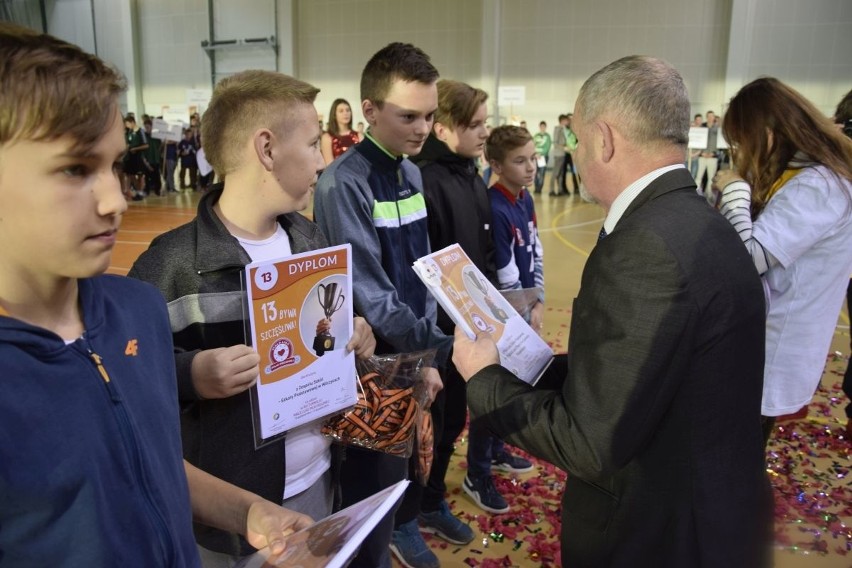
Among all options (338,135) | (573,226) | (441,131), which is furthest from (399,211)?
(573,226)

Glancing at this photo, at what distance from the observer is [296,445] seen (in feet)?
5.48

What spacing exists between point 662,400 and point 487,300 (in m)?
0.64

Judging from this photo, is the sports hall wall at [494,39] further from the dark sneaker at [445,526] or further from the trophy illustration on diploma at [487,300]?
the trophy illustration on diploma at [487,300]

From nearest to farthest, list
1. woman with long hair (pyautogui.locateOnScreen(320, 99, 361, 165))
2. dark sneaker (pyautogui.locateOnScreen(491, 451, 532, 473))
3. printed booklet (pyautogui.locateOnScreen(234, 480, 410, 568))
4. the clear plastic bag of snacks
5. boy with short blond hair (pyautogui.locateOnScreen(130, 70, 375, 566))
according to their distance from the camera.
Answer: printed booklet (pyautogui.locateOnScreen(234, 480, 410, 568)) < boy with short blond hair (pyautogui.locateOnScreen(130, 70, 375, 566)) < the clear plastic bag of snacks < dark sneaker (pyautogui.locateOnScreen(491, 451, 532, 473)) < woman with long hair (pyautogui.locateOnScreen(320, 99, 361, 165))

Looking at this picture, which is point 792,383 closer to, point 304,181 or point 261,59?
point 304,181

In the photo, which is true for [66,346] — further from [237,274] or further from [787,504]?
[787,504]

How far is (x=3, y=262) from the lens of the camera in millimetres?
840

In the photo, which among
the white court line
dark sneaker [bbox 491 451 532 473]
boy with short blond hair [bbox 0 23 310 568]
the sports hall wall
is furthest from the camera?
the sports hall wall

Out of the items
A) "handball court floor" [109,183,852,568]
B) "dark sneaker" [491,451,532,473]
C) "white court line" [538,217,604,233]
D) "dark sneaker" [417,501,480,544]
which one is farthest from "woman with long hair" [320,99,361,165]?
"dark sneaker" [417,501,480,544]

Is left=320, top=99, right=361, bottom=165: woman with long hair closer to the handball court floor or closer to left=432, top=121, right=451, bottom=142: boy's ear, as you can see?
the handball court floor

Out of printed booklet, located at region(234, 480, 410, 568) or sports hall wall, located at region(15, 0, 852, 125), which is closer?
printed booklet, located at region(234, 480, 410, 568)

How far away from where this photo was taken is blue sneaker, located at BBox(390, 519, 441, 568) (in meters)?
2.73

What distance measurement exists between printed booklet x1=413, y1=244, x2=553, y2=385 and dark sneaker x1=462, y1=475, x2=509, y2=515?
1.62m

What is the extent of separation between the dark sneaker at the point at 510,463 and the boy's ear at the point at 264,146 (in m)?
2.53
